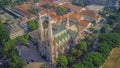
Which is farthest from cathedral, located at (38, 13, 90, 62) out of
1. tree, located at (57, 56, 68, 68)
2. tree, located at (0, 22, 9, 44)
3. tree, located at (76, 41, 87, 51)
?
tree, located at (0, 22, 9, 44)

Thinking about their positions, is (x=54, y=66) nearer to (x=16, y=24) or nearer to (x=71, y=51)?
(x=71, y=51)

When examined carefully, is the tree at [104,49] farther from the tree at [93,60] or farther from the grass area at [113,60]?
the grass area at [113,60]

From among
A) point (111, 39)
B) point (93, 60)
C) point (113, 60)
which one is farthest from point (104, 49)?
point (111, 39)

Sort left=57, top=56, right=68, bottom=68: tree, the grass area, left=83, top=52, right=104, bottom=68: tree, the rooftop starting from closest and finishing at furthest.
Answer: left=83, top=52, right=104, bottom=68: tree < left=57, top=56, right=68, bottom=68: tree < the grass area < the rooftop

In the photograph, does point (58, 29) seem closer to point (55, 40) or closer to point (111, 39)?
point (55, 40)

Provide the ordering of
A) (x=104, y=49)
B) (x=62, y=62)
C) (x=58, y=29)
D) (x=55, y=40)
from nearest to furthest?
1. (x=62, y=62)
2. (x=55, y=40)
3. (x=104, y=49)
4. (x=58, y=29)

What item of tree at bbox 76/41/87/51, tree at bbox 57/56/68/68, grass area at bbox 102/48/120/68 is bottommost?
grass area at bbox 102/48/120/68

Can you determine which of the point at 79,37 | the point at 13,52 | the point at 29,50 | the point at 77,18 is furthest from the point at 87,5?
the point at 13,52

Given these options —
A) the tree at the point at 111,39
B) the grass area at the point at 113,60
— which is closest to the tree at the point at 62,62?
the grass area at the point at 113,60

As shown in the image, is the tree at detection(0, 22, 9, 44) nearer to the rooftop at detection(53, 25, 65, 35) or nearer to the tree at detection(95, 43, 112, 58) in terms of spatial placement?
the rooftop at detection(53, 25, 65, 35)
